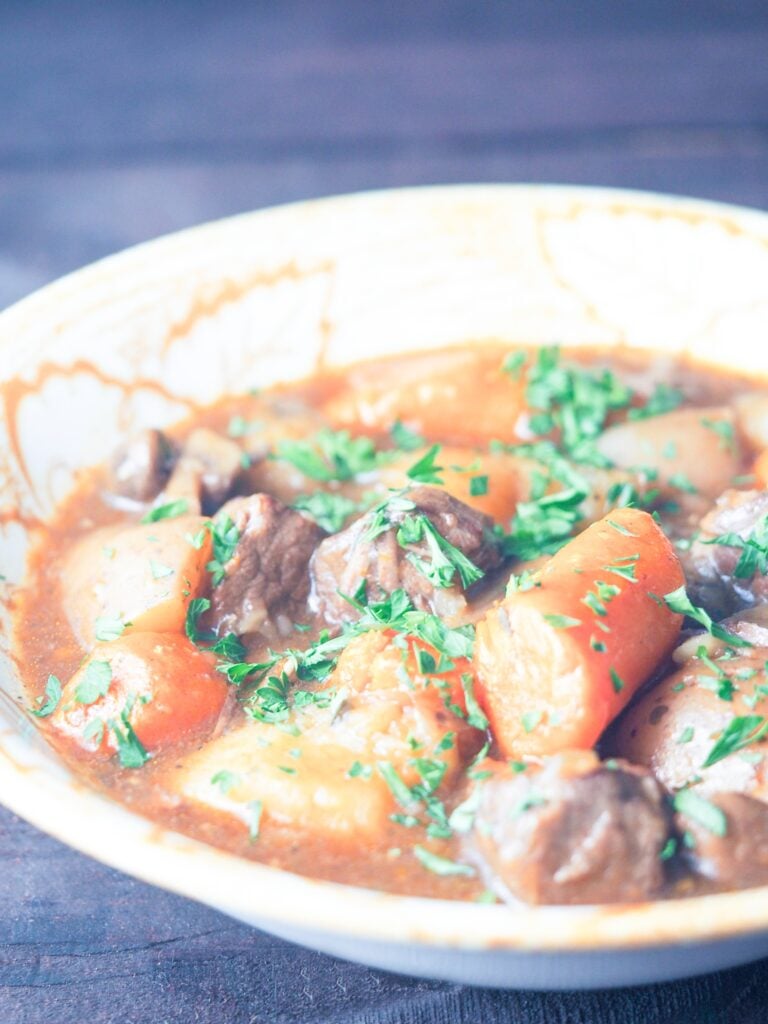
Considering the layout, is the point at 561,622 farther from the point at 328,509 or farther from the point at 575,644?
the point at 328,509

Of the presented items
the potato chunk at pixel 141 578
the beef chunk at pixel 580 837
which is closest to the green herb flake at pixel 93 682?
the potato chunk at pixel 141 578

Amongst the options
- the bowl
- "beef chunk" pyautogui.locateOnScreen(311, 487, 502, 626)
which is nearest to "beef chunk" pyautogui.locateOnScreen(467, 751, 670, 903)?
"beef chunk" pyautogui.locateOnScreen(311, 487, 502, 626)

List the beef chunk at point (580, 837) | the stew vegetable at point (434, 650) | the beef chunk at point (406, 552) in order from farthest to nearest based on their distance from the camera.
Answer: the beef chunk at point (406, 552) → the stew vegetable at point (434, 650) → the beef chunk at point (580, 837)

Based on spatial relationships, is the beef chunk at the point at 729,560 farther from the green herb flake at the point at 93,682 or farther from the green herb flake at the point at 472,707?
the green herb flake at the point at 93,682

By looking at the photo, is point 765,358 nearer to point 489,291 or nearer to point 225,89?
point 489,291

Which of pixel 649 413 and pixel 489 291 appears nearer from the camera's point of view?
pixel 649 413

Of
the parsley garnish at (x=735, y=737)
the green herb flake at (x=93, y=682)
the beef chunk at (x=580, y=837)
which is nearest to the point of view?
the beef chunk at (x=580, y=837)

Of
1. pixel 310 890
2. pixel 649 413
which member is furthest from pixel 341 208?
pixel 310 890
